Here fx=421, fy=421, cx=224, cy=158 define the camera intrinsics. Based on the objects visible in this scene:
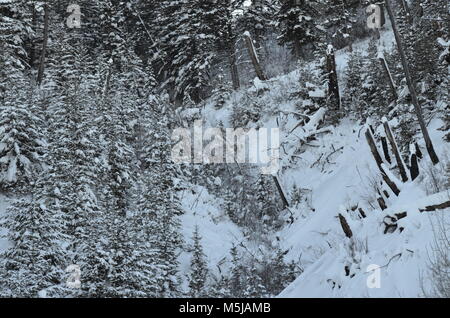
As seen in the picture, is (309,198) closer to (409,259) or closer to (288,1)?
(409,259)

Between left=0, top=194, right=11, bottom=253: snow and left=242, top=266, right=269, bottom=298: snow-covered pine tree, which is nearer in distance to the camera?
left=242, top=266, right=269, bottom=298: snow-covered pine tree

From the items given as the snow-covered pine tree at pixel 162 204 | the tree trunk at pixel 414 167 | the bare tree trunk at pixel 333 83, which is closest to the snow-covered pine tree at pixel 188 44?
the snow-covered pine tree at pixel 162 204

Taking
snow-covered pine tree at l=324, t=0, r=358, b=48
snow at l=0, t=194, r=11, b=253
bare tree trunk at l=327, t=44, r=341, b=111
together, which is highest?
snow-covered pine tree at l=324, t=0, r=358, b=48

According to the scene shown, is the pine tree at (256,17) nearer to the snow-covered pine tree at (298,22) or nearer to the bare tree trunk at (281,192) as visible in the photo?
the snow-covered pine tree at (298,22)

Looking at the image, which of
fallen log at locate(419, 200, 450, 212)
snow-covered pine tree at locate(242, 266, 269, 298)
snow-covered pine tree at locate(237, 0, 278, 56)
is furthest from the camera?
snow-covered pine tree at locate(237, 0, 278, 56)

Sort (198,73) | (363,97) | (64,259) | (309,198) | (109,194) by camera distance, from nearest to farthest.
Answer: (64,259)
(109,194)
(309,198)
(363,97)
(198,73)

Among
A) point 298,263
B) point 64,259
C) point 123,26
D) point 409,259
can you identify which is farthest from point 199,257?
point 123,26

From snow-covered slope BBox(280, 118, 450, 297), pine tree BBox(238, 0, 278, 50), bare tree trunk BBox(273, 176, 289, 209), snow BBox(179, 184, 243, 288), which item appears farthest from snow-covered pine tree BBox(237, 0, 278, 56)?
snow-covered slope BBox(280, 118, 450, 297)

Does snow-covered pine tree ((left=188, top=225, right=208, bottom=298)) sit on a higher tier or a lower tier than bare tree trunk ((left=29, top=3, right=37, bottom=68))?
lower

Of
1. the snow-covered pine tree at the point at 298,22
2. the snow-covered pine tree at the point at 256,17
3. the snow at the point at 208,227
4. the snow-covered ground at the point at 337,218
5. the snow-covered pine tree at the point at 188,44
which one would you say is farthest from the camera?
the snow-covered pine tree at the point at 256,17

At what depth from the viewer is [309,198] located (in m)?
13.7

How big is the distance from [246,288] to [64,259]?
13.1 ft

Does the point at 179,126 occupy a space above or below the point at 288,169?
above

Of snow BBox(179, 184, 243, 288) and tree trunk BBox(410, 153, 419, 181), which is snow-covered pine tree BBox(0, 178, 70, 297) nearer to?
snow BBox(179, 184, 243, 288)
